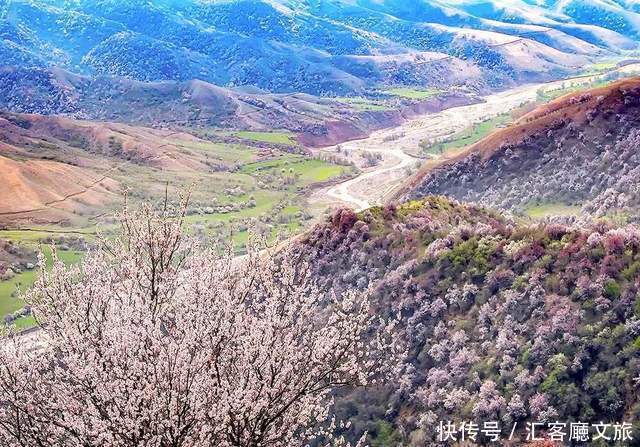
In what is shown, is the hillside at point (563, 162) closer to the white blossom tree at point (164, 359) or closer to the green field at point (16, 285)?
the green field at point (16, 285)

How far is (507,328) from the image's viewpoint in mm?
27719

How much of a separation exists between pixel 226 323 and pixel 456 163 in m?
69.4

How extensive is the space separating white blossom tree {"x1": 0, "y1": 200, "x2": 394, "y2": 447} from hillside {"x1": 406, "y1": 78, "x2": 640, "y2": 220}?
47418 mm

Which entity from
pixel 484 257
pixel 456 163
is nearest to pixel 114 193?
pixel 456 163

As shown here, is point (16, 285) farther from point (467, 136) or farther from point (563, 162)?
point (467, 136)

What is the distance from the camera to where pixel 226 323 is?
1248cm

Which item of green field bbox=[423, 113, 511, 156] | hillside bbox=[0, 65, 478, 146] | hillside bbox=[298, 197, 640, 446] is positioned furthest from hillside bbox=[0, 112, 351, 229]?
hillside bbox=[298, 197, 640, 446]

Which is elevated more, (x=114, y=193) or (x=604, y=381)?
(x=604, y=381)

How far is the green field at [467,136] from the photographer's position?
129750 mm

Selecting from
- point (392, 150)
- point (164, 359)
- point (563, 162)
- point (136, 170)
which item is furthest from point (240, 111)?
point (164, 359)

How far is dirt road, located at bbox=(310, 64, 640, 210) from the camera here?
110m

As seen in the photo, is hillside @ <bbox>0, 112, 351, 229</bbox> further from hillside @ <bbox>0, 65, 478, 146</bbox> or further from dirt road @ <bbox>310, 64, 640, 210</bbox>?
hillside @ <bbox>0, 65, 478, 146</bbox>

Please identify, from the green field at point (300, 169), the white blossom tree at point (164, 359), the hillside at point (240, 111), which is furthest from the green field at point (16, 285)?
the hillside at point (240, 111)

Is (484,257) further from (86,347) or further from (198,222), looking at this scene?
(198,222)
